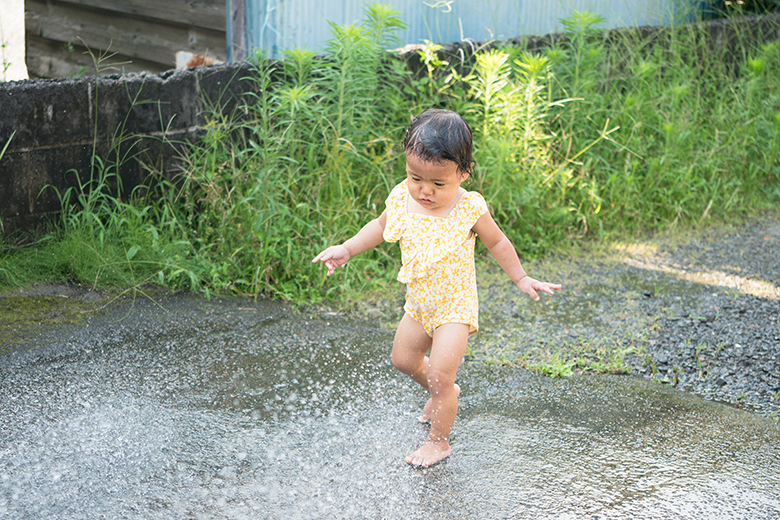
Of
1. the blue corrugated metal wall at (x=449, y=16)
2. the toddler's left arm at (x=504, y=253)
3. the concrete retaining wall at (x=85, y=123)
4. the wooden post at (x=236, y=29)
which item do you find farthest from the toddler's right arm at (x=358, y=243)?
the wooden post at (x=236, y=29)

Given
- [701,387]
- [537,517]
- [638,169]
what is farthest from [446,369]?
[638,169]

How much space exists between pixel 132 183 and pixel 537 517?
3.09m

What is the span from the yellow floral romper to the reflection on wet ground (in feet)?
1.75

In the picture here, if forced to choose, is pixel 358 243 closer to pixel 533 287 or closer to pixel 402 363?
pixel 402 363

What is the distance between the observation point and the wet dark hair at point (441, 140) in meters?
2.33

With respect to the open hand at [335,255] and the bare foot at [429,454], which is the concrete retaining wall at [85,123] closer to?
the open hand at [335,255]

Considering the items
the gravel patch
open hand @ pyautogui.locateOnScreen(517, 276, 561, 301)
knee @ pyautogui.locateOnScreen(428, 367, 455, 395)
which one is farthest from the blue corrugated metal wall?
knee @ pyautogui.locateOnScreen(428, 367, 455, 395)

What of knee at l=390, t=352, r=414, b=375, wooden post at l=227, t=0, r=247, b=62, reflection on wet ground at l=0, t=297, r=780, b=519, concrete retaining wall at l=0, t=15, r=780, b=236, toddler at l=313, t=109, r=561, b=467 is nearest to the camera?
reflection on wet ground at l=0, t=297, r=780, b=519

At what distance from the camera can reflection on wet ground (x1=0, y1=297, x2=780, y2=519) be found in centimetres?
227

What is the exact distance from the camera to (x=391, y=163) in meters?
4.62

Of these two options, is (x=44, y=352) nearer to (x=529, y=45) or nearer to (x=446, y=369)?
(x=446, y=369)

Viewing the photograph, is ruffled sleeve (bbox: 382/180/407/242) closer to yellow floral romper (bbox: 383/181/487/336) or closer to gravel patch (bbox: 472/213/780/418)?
yellow floral romper (bbox: 383/181/487/336)

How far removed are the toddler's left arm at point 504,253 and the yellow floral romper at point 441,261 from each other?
46mm

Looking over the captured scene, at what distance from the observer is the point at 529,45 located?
570 centimetres
